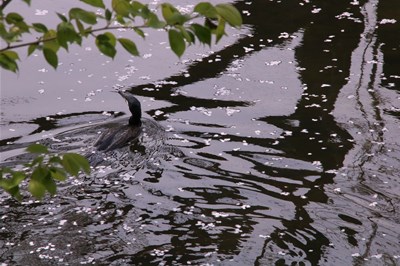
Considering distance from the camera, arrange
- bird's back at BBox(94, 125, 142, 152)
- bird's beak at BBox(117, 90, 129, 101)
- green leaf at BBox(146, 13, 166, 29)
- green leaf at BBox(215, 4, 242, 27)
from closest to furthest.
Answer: green leaf at BBox(215, 4, 242, 27)
green leaf at BBox(146, 13, 166, 29)
bird's back at BBox(94, 125, 142, 152)
bird's beak at BBox(117, 90, 129, 101)

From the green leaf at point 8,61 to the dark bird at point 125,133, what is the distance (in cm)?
385

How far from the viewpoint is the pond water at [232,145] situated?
5699 mm

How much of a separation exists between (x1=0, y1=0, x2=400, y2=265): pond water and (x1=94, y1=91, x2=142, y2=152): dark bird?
0.29 feet

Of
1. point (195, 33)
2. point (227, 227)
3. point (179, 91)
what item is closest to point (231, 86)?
point (179, 91)

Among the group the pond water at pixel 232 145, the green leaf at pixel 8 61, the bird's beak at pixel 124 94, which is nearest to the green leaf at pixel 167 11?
the green leaf at pixel 8 61

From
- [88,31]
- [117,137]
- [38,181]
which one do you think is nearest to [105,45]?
[88,31]

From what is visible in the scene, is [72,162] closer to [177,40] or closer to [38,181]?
[38,181]

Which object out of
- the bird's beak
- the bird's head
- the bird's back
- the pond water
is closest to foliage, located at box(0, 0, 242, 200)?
the pond water

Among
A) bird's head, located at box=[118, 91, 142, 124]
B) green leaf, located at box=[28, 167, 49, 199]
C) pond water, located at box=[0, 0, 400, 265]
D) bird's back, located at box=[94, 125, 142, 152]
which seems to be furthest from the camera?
bird's head, located at box=[118, 91, 142, 124]

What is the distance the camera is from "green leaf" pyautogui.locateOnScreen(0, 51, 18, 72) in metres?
2.96

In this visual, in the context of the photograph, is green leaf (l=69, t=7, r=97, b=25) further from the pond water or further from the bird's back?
the bird's back

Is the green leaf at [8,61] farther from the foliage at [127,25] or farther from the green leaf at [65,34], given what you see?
the green leaf at [65,34]

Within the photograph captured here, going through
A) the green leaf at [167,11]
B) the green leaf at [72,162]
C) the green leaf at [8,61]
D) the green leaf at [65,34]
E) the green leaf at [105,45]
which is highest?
the green leaf at [167,11]

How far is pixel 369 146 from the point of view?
7172 millimetres
